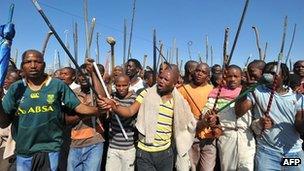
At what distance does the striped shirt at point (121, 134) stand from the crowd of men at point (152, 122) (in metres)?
0.01

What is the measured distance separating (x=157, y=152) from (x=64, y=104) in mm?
1399

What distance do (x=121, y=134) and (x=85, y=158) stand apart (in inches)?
23.2

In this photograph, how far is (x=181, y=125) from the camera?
476cm

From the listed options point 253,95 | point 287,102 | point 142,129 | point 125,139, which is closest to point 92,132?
point 125,139

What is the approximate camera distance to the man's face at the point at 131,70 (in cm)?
718

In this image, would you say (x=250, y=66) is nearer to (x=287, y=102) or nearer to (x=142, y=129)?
(x=287, y=102)

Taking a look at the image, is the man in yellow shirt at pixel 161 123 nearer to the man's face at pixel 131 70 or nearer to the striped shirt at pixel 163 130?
the striped shirt at pixel 163 130

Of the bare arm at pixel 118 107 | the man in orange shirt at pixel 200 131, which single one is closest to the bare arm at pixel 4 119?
Answer: the bare arm at pixel 118 107

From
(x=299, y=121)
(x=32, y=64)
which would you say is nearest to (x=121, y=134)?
(x=32, y=64)

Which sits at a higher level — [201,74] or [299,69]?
[299,69]

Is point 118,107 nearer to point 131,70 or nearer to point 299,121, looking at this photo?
point 299,121

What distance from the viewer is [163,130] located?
4.68m

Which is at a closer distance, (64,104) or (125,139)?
(64,104)

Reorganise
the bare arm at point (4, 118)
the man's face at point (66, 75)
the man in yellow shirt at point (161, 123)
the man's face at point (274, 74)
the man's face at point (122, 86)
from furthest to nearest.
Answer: the man's face at point (66, 75) → the man's face at point (122, 86) → the man in yellow shirt at point (161, 123) → the man's face at point (274, 74) → the bare arm at point (4, 118)
